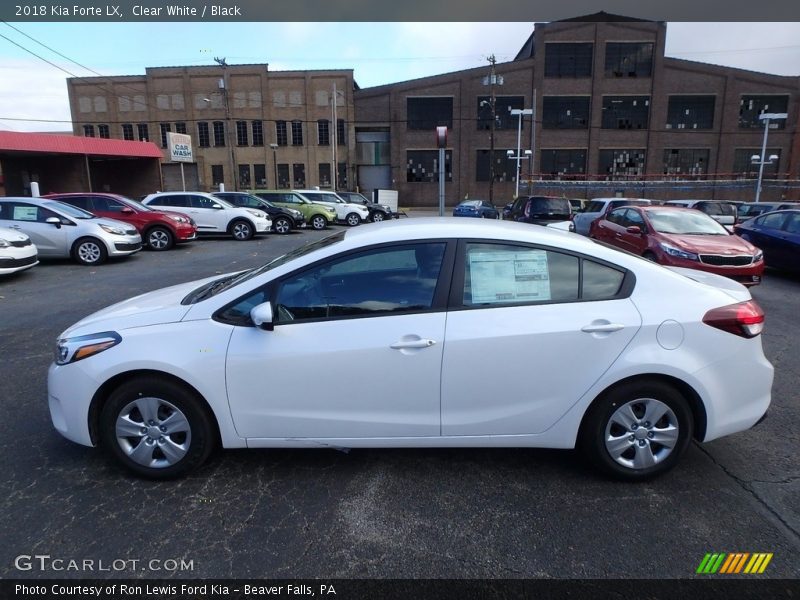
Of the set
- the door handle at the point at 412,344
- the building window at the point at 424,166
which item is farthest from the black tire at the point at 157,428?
the building window at the point at 424,166

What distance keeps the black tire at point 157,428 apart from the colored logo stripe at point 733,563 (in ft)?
9.17

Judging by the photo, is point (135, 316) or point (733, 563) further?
point (135, 316)

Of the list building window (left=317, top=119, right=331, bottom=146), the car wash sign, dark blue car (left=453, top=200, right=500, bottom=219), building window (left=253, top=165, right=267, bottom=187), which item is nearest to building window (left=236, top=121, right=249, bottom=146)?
building window (left=253, top=165, right=267, bottom=187)

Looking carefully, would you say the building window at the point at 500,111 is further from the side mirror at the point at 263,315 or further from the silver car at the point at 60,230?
the side mirror at the point at 263,315

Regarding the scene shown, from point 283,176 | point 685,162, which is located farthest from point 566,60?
point 283,176

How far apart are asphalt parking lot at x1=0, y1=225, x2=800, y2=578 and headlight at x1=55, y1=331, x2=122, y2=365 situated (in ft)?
2.56

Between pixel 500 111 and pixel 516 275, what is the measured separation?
4821cm

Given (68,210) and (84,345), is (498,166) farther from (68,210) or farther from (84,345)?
(84,345)

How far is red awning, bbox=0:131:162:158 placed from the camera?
25.7 meters

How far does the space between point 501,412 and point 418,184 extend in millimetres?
47573

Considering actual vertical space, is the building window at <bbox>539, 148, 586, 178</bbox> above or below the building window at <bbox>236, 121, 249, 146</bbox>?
below

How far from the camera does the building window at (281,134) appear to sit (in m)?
50.2

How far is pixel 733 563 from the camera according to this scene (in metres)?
2.48

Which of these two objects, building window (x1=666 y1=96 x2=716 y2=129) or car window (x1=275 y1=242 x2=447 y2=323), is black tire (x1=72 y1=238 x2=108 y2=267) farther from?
building window (x1=666 y1=96 x2=716 y2=129)
